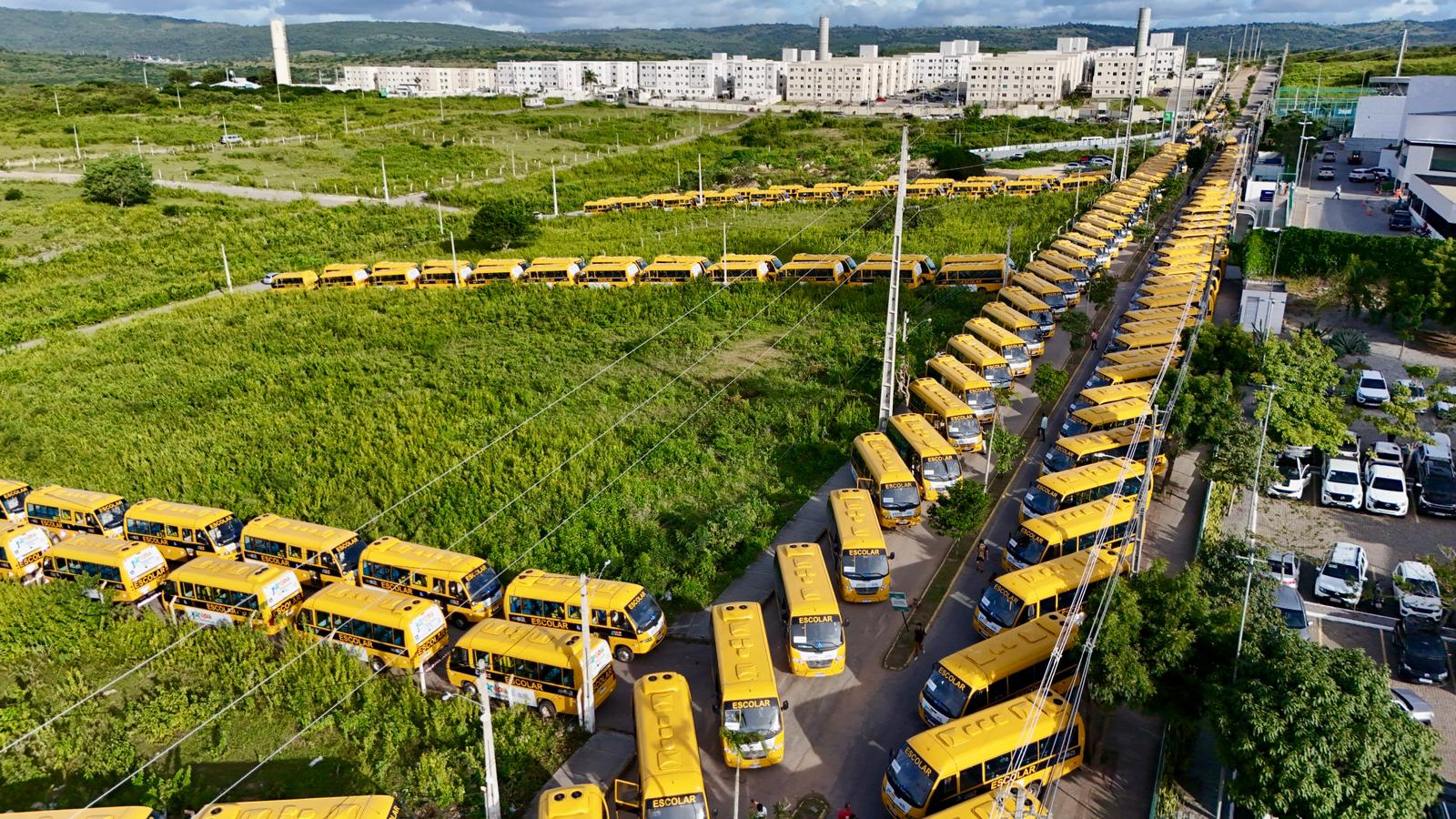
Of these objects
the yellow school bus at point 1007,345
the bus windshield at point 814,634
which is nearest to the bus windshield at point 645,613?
the bus windshield at point 814,634

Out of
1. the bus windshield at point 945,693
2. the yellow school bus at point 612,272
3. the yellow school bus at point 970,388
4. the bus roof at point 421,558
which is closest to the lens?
the bus windshield at point 945,693

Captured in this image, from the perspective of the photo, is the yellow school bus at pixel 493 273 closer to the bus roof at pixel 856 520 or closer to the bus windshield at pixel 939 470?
the bus windshield at pixel 939 470

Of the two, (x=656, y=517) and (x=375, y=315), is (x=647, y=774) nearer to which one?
(x=656, y=517)

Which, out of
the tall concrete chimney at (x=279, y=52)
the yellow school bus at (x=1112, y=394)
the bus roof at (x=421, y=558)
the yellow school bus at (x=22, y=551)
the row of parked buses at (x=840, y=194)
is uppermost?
the tall concrete chimney at (x=279, y=52)

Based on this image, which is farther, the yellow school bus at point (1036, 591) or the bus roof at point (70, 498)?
the bus roof at point (70, 498)

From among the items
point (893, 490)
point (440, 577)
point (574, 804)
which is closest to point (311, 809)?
point (574, 804)

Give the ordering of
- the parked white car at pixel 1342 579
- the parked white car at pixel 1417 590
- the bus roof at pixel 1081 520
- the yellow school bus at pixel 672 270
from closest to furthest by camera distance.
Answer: the parked white car at pixel 1417 590 → the parked white car at pixel 1342 579 → the bus roof at pixel 1081 520 → the yellow school bus at pixel 672 270

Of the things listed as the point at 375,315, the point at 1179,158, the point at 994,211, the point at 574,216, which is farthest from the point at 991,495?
the point at 1179,158
